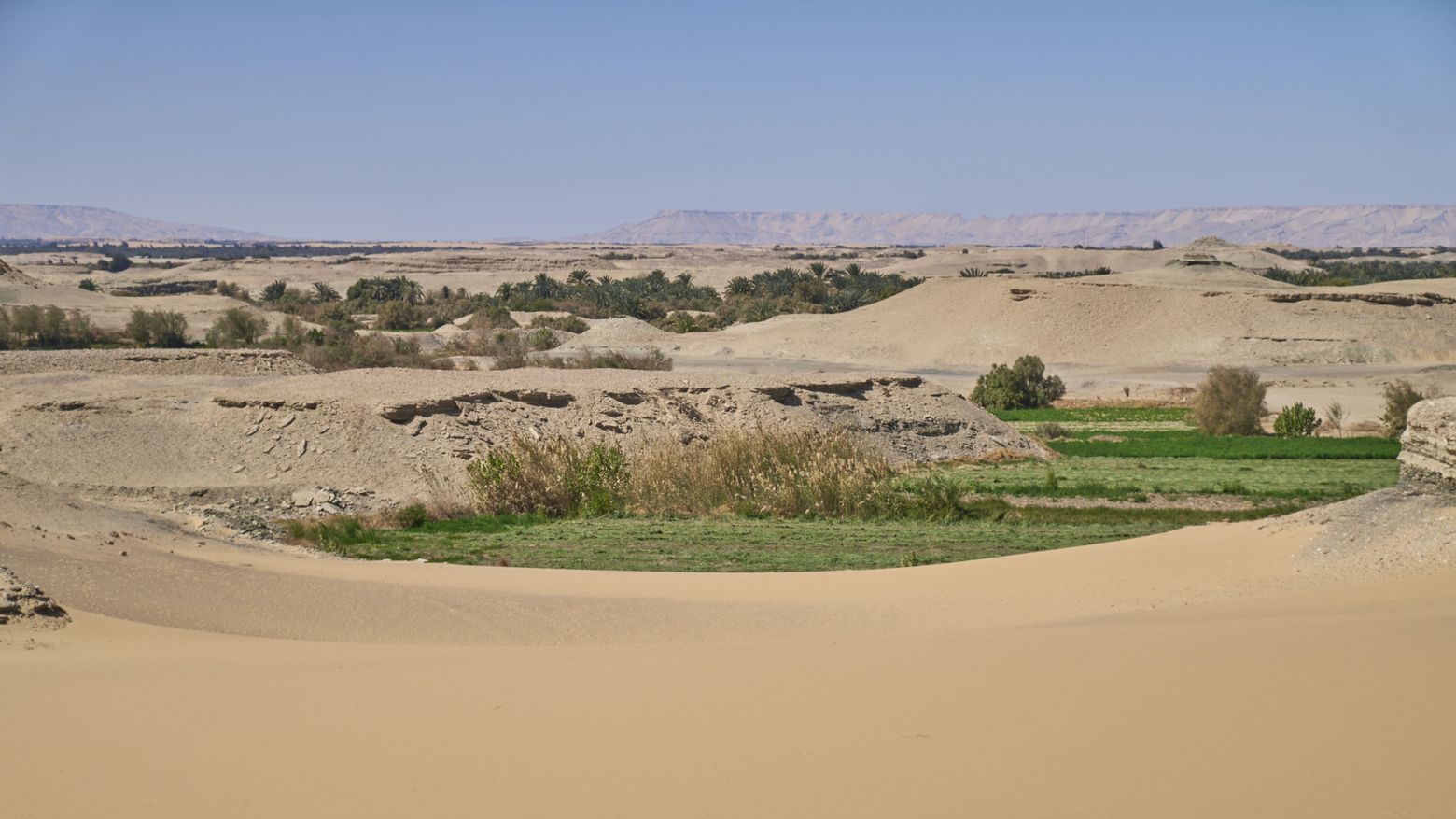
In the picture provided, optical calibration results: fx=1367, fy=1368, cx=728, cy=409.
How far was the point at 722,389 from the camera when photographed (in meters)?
32.5

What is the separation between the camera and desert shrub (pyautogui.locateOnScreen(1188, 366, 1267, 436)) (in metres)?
39.5

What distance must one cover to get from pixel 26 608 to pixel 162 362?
2982cm

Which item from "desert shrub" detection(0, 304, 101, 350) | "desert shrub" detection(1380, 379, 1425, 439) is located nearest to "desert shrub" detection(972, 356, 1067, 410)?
"desert shrub" detection(1380, 379, 1425, 439)

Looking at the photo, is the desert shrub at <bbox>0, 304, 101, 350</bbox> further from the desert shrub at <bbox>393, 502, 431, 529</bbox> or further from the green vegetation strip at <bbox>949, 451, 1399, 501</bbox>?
the green vegetation strip at <bbox>949, 451, 1399, 501</bbox>

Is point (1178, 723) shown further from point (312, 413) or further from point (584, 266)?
point (584, 266)

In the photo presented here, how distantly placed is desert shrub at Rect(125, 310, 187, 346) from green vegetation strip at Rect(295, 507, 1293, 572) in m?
37.7

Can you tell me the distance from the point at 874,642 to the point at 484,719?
3.27m

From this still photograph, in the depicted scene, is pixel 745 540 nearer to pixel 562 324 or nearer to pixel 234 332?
pixel 234 332

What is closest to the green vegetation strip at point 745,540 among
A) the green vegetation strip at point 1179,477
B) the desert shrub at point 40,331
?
the green vegetation strip at point 1179,477

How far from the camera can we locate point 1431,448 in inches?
471

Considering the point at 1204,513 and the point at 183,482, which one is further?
the point at 183,482

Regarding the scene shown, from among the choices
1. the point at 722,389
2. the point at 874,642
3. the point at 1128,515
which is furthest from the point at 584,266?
the point at 874,642

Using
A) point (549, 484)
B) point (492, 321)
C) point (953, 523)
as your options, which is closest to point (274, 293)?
point (492, 321)

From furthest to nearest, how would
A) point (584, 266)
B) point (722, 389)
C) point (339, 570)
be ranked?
point (584, 266), point (722, 389), point (339, 570)
